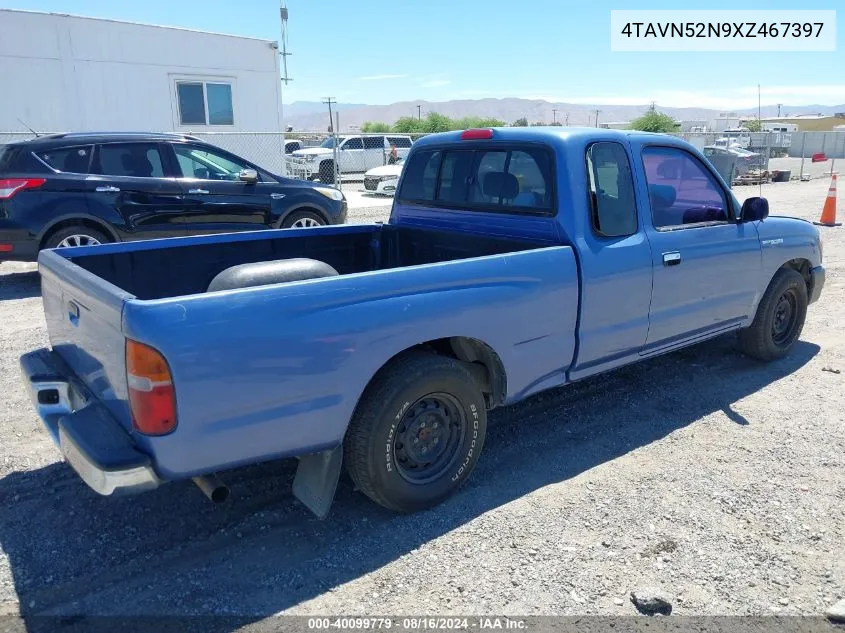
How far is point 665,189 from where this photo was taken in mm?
4664

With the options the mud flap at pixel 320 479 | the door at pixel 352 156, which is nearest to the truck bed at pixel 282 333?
the mud flap at pixel 320 479

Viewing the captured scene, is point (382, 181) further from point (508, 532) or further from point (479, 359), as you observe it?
point (508, 532)

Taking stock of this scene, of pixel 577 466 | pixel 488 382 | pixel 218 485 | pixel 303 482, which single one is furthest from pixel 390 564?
pixel 577 466

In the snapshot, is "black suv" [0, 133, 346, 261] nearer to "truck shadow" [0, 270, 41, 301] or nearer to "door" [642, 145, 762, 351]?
"truck shadow" [0, 270, 41, 301]

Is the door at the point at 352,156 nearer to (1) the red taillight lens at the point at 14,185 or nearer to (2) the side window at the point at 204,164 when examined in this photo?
(2) the side window at the point at 204,164

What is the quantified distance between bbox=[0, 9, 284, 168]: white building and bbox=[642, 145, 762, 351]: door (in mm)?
13149

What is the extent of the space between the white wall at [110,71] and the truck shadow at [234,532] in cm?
1243

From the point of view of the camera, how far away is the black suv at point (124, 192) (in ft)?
25.5

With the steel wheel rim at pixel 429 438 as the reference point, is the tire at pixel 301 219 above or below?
above

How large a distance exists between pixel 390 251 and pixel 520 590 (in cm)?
279

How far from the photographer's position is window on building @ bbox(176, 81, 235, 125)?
1560cm

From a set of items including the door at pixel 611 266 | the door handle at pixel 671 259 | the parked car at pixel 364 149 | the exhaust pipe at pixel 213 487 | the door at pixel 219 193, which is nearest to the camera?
the exhaust pipe at pixel 213 487

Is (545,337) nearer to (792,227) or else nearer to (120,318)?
(120,318)

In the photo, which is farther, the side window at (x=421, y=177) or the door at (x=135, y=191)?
the door at (x=135, y=191)
